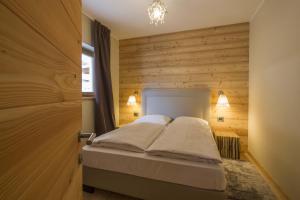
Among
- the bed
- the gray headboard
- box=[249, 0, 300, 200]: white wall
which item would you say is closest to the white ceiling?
box=[249, 0, 300, 200]: white wall

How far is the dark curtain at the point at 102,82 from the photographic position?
9.28ft

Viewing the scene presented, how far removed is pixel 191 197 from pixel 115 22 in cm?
304

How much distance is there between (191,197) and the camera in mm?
1329

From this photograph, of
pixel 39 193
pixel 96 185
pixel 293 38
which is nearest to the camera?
pixel 39 193

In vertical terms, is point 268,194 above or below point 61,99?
below

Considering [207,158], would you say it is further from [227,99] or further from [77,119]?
[227,99]

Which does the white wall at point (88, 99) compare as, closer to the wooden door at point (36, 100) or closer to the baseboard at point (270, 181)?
the wooden door at point (36, 100)

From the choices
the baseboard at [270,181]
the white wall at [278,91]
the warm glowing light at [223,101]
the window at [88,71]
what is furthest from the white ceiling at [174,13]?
the baseboard at [270,181]

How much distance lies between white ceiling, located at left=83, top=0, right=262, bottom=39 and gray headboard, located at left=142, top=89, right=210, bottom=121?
133 centimetres

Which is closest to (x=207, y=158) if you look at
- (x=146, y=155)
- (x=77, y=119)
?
(x=146, y=155)

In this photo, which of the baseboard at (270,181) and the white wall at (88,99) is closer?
the baseboard at (270,181)

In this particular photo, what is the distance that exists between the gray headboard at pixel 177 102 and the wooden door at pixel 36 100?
2730 mm

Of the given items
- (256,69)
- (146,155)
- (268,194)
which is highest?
(256,69)

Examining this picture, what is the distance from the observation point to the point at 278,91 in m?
1.80
